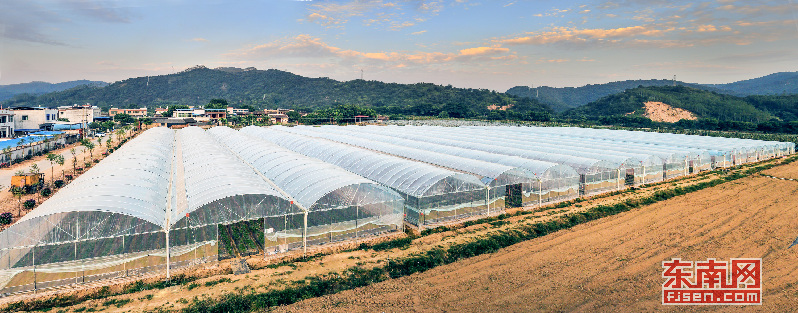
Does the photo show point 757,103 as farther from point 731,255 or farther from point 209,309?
point 209,309

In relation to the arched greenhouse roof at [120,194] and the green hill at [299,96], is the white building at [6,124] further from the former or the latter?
the green hill at [299,96]

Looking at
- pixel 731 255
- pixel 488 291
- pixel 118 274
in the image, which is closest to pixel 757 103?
pixel 731 255

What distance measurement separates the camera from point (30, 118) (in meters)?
55.7

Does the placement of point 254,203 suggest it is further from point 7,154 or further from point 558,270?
point 7,154

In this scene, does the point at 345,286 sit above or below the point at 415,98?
below

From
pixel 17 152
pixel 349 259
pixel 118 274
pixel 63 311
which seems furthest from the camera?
pixel 17 152

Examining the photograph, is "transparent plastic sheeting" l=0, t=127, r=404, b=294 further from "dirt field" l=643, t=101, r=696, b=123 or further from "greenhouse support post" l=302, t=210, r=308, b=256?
"dirt field" l=643, t=101, r=696, b=123

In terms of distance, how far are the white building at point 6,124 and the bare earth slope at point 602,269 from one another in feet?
179

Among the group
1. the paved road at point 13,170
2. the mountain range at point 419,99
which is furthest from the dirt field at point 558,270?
the mountain range at point 419,99

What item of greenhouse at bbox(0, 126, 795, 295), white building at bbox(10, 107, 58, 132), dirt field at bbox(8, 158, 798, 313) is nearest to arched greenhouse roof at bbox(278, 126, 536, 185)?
greenhouse at bbox(0, 126, 795, 295)

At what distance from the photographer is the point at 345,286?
12.0 meters

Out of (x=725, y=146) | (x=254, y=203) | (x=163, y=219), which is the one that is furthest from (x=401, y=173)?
(x=725, y=146)

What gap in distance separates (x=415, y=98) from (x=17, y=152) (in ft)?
367

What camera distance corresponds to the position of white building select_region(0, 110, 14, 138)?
151 feet
